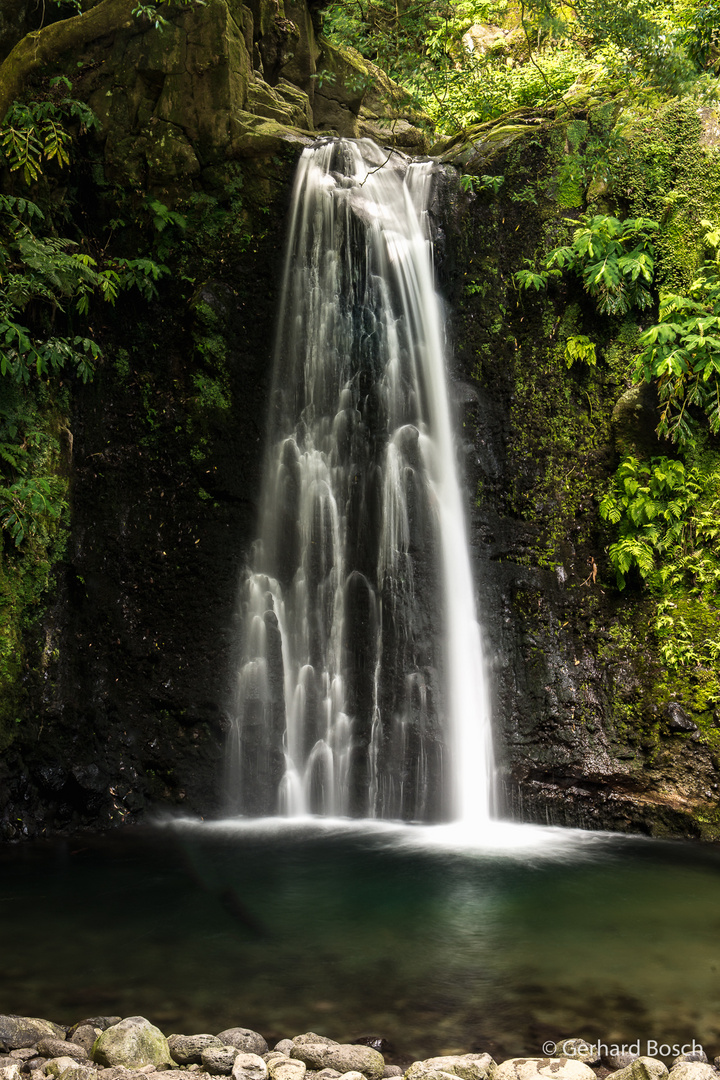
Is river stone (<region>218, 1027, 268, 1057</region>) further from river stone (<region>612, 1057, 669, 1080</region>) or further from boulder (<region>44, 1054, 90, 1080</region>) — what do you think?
river stone (<region>612, 1057, 669, 1080</region>)

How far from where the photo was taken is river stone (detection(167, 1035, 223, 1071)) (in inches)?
Result: 123

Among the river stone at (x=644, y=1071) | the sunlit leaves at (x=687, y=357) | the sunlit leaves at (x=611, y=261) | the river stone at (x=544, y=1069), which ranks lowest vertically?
the river stone at (x=544, y=1069)

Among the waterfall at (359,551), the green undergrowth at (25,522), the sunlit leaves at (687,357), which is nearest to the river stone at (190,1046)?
the waterfall at (359,551)

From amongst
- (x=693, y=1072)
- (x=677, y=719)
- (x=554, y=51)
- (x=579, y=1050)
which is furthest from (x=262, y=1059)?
(x=554, y=51)

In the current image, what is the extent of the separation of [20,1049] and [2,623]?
4.44 metres

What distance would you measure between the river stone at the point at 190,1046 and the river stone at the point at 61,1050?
0.34 m

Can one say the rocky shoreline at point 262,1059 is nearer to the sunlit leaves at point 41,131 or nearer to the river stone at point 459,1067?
the river stone at point 459,1067

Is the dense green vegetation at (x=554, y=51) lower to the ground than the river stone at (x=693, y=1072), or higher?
higher

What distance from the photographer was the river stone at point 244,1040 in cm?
317

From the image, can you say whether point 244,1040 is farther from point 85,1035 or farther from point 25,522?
point 25,522

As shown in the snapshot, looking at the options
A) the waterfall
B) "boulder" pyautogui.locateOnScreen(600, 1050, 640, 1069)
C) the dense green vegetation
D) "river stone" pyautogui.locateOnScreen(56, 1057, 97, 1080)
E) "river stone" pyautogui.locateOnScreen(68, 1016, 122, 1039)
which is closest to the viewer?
"river stone" pyautogui.locateOnScreen(56, 1057, 97, 1080)

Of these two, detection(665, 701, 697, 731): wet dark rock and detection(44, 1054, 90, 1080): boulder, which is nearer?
detection(44, 1054, 90, 1080): boulder

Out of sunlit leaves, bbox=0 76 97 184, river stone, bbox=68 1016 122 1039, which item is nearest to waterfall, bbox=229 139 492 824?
sunlit leaves, bbox=0 76 97 184

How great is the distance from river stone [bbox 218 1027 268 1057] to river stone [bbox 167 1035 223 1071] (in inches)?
1.4
